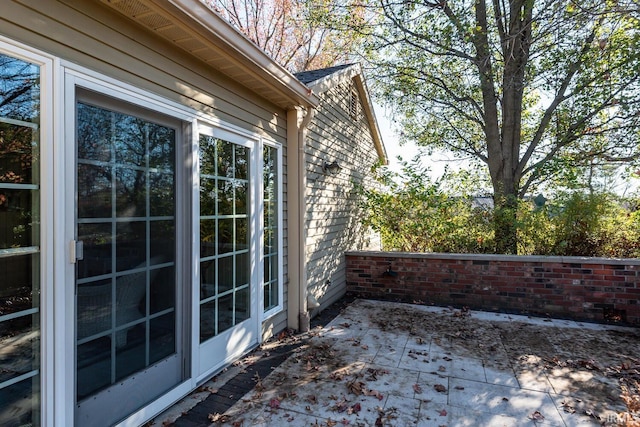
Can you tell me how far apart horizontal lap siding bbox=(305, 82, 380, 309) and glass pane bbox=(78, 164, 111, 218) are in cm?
264

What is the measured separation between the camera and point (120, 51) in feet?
7.07

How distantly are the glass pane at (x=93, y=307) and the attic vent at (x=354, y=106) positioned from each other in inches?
209

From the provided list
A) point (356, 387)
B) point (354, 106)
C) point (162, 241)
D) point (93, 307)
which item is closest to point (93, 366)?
point (93, 307)

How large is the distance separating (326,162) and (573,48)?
17.2ft

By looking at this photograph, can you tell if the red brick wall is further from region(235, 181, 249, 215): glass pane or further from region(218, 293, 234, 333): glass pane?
region(218, 293, 234, 333): glass pane

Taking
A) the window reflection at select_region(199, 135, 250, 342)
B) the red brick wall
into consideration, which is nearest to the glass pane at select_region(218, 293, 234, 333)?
the window reflection at select_region(199, 135, 250, 342)

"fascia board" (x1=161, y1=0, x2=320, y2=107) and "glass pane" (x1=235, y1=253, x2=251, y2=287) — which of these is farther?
"glass pane" (x1=235, y1=253, x2=251, y2=287)

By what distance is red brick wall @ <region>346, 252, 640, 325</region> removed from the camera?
4668 mm

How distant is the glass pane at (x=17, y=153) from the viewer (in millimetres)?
1604

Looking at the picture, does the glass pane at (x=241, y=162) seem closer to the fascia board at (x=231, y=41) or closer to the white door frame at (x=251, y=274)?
the white door frame at (x=251, y=274)

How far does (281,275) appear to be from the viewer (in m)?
4.12

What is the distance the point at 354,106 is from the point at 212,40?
14.8 feet

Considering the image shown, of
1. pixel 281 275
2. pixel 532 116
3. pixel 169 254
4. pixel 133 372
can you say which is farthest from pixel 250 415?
pixel 532 116


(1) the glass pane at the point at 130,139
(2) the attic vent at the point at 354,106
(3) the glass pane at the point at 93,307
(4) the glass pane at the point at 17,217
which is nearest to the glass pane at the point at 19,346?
(3) the glass pane at the point at 93,307
